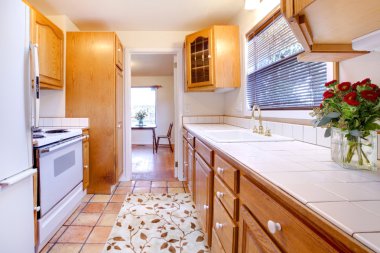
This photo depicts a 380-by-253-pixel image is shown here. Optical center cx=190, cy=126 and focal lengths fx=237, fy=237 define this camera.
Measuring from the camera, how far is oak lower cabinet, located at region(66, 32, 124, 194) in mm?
2838

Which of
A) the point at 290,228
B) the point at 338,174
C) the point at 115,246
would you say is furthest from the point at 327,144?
the point at 115,246

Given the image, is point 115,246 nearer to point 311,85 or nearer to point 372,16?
point 311,85

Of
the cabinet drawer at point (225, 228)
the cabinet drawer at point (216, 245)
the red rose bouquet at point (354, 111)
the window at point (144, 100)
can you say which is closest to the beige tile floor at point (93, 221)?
the cabinet drawer at point (216, 245)

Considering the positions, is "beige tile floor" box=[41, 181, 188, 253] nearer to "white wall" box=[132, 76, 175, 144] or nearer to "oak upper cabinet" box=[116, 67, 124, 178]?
"oak upper cabinet" box=[116, 67, 124, 178]

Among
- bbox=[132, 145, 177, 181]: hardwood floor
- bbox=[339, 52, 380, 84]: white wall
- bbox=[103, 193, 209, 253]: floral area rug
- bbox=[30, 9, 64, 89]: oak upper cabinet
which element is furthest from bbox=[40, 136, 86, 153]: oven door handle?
bbox=[339, 52, 380, 84]: white wall

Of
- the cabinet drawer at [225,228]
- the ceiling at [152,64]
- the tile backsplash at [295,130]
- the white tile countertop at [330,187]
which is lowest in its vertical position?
the cabinet drawer at [225,228]

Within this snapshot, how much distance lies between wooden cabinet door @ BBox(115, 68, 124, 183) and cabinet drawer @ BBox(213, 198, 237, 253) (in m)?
1.96

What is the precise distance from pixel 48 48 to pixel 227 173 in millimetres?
2290

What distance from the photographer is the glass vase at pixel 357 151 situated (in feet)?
2.76

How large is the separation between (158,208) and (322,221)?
7.32ft

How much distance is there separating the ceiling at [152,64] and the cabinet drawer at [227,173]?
12.9ft

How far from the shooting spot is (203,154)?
1.79 m

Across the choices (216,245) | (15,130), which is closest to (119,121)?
(15,130)

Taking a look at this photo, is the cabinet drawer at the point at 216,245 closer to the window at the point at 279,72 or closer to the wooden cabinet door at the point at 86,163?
the window at the point at 279,72
